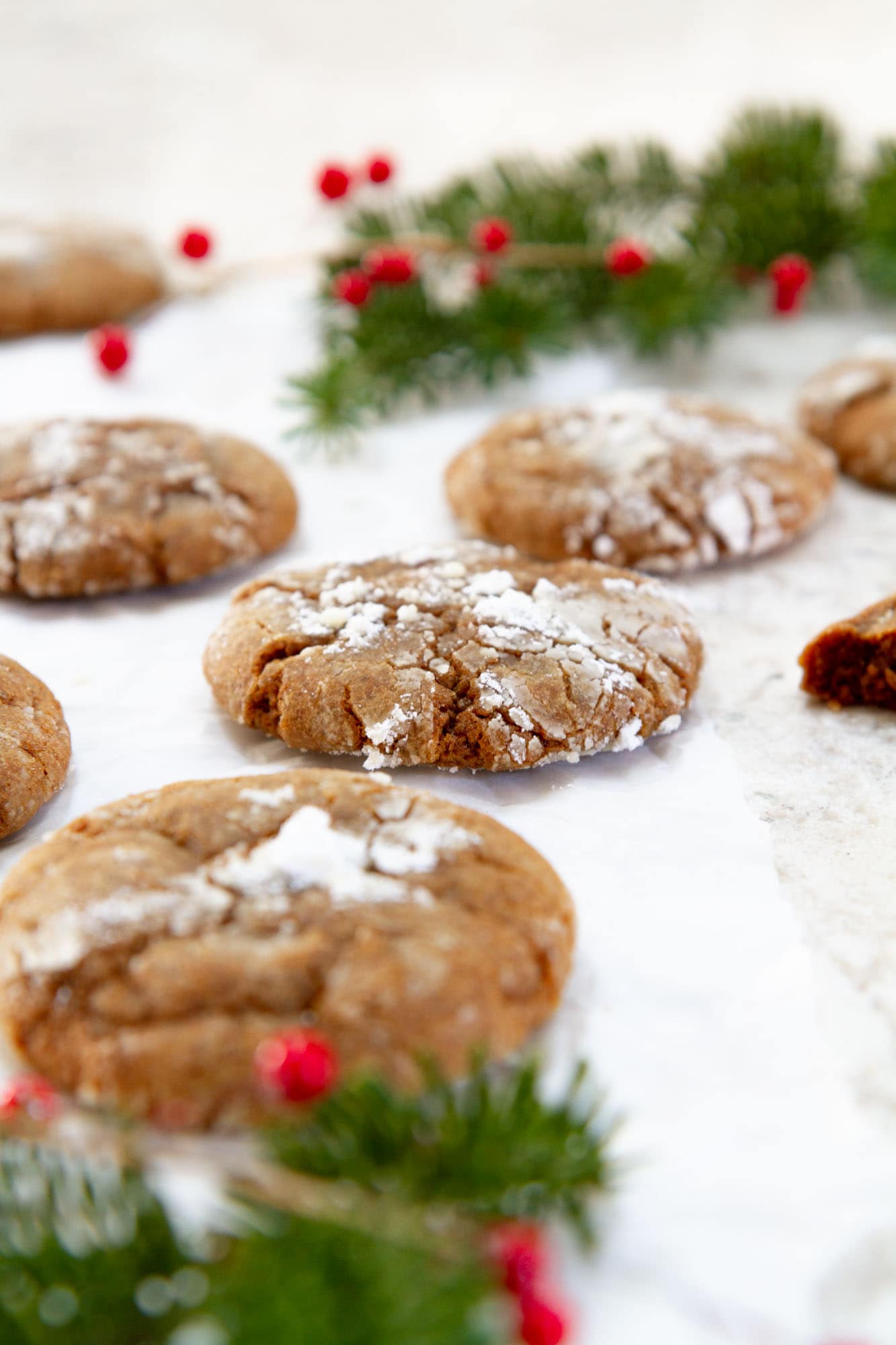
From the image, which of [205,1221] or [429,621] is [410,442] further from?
[205,1221]

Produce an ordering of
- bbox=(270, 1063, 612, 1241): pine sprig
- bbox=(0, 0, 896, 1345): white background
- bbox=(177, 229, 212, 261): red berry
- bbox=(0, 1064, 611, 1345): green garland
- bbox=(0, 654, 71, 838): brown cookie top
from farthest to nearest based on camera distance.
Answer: bbox=(177, 229, 212, 261): red berry < bbox=(0, 654, 71, 838): brown cookie top < bbox=(0, 0, 896, 1345): white background < bbox=(270, 1063, 612, 1241): pine sprig < bbox=(0, 1064, 611, 1345): green garland

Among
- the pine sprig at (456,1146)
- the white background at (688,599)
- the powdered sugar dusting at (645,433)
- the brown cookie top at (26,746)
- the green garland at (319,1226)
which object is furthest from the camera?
the powdered sugar dusting at (645,433)

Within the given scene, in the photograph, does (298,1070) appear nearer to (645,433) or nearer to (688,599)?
(688,599)

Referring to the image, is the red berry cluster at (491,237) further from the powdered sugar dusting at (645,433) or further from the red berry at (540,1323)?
the red berry at (540,1323)

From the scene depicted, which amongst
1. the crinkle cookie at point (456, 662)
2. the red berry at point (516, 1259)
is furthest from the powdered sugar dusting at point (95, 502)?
the red berry at point (516, 1259)

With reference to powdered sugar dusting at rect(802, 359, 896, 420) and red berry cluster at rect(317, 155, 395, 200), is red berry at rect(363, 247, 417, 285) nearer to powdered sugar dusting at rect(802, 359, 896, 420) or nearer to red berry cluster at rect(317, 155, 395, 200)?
→ red berry cluster at rect(317, 155, 395, 200)

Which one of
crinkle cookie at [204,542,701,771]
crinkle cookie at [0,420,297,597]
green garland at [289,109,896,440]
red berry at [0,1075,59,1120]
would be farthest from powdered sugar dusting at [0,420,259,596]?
red berry at [0,1075,59,1120]
